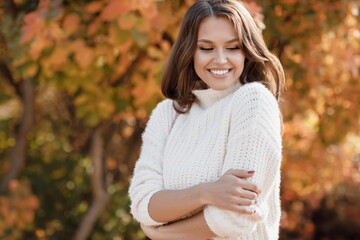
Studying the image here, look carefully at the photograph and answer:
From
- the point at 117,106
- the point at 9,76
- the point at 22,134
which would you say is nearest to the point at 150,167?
the point at 117,106

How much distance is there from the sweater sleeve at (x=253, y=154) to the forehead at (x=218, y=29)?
0.81 ft

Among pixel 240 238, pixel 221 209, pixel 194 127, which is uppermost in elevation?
pixel 194 127

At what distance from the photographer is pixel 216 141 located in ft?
5.88

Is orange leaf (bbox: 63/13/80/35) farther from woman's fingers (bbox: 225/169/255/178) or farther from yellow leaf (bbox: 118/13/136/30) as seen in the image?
woman's fingers (bbox: 225/169/255/178)

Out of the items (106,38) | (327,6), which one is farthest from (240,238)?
(327,6)

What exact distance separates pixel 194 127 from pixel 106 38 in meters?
1.60

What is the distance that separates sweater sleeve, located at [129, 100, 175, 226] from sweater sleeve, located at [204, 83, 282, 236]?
31cm

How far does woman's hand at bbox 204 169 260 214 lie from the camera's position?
5.25 ft

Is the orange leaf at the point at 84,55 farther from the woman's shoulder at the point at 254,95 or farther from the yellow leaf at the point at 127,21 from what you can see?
the woman's shoulder at the point at 254,95

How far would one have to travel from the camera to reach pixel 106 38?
3352 millimetres

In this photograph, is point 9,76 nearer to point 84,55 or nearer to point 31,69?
point 31,69

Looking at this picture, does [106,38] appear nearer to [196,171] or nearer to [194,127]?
[194,127]

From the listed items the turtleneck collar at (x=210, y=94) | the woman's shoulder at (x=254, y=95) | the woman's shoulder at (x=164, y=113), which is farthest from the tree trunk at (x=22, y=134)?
the woman's shoulder at (x=254, y=95)

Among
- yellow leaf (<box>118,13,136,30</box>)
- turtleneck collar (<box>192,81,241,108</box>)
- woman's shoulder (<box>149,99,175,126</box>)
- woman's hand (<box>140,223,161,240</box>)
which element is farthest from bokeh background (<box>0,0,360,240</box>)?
woman's hand (<box>140,223,161,240</box>)
